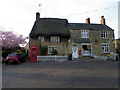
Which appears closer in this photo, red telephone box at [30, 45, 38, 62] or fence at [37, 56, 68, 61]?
red telephone box at [30, 45, 38, 62]

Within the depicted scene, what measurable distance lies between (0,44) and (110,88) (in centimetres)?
2517

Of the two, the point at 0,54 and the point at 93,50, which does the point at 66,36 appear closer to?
the point at 93,50

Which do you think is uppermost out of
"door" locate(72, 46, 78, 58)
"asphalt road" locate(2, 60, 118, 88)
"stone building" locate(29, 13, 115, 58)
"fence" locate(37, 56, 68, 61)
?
"stone building" locate(29, 13, 115, 58)

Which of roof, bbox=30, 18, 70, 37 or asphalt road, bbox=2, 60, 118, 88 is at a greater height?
roof, bbox=30, 18, 70, 37

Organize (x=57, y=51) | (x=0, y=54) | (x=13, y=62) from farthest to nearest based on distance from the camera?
1. (x=57, y=51)
2. (x=0, y=54)
3. (x=13, y=62)

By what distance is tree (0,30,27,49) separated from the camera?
26969 mm

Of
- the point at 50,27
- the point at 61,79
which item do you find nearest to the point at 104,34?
the point at 50,27

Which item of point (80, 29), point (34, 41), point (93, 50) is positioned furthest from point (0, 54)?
point (93, 50)

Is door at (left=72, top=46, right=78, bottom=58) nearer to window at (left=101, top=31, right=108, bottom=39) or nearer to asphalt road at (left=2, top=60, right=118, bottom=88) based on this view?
window at (left=101, top=31, right=108, bottom=39)

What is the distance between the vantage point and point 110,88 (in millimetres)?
5836

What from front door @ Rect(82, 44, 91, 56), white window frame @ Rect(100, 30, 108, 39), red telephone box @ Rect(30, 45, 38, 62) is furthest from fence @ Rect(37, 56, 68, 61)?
white window frame @ Rect(100, 30, 108, 39)

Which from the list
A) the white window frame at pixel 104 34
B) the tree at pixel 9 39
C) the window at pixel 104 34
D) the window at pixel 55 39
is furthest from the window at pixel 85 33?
the tree at pixel 9 39

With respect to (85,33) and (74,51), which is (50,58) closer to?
(74,51)

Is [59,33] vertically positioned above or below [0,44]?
above
